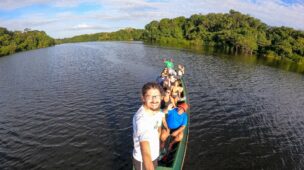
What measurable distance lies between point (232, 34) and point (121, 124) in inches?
2500

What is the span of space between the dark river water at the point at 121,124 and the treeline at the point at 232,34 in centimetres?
3512

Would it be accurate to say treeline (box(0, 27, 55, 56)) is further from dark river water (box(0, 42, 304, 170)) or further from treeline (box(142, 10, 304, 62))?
treeline (box(142, 10, 304, 62))

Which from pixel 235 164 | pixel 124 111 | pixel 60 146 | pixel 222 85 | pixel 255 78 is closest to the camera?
pixel 235 164

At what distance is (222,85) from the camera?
2300 centimetres

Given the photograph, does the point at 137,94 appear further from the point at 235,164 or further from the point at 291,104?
the point at 291,104

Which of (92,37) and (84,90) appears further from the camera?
(92,37)

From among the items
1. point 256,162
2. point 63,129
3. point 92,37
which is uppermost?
point 92,37

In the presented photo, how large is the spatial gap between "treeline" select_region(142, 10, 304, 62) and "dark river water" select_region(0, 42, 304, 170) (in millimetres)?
35118

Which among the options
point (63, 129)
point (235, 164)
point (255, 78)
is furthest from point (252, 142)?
point (255, 78)

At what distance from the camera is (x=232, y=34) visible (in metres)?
67.4

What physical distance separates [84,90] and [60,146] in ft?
31.9

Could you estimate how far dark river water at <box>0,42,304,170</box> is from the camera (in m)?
10.2

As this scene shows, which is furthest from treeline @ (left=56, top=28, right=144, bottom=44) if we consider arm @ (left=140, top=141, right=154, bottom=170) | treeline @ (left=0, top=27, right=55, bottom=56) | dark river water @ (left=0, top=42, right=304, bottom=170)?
arm @ (left=140, top=141, right=154, bottom=170)

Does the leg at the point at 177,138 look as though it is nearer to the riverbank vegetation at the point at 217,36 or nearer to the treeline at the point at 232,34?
the treeline at the point at 232,34
